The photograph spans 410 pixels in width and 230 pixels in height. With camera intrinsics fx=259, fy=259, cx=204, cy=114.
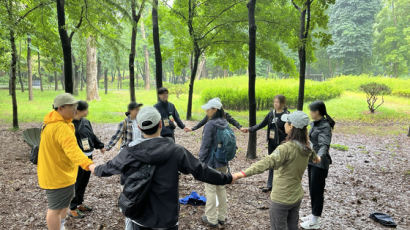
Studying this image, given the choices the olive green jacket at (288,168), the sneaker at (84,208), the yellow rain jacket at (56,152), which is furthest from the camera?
the sneaker at (84,208)

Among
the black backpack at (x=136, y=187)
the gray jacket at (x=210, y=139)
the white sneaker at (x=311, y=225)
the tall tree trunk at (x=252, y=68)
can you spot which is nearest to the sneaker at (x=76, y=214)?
the gray jacket at (x=210, y=139)

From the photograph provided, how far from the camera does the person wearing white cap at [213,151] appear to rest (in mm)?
3826

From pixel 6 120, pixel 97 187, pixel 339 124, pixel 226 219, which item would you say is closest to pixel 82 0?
pixel 97 187

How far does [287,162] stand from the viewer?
9.01ft

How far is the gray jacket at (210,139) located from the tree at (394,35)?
4405cm

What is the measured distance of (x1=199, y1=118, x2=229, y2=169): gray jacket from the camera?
12.5 ft

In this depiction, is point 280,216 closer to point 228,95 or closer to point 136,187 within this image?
point 136,187

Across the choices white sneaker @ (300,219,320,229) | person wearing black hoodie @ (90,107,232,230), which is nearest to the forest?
white sneaker @ (300,219,320,229)

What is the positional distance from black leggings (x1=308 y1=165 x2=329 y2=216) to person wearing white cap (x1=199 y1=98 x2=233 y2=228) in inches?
50.5

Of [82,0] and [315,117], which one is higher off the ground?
[82,0]

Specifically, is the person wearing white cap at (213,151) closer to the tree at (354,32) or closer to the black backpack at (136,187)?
the black backpack at (136,187)

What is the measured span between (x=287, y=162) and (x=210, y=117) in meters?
1.49

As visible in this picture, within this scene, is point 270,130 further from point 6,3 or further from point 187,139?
point 6,3

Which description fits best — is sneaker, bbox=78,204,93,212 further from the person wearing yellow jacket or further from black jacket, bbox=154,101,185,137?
black jacket, bbox=154,101,185,137
